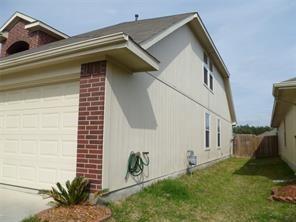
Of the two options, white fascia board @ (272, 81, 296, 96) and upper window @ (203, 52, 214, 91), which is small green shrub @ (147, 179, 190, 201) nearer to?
white fascia board @ (272, 81, 296, 96)

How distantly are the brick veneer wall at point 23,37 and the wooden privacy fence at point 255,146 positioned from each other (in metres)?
16.8

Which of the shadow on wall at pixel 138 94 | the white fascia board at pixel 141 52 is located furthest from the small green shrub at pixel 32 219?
the white fascia board at pixel 141 52

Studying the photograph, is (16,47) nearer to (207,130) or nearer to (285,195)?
(207,130)

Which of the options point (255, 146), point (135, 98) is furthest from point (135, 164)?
point (255, 146)

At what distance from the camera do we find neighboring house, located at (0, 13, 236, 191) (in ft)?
17.3

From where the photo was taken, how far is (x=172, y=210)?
5.52m

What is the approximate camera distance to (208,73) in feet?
48.1

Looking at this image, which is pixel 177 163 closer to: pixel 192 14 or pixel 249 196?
pixel 249 196

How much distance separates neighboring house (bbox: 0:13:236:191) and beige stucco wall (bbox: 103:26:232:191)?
0.08 ft

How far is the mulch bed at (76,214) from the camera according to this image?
169 inches

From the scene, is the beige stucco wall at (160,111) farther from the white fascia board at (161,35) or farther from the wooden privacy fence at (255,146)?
the wooden privacy fence at (255,146)

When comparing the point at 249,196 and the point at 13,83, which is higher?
the point at 13,83

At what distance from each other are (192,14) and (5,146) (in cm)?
759

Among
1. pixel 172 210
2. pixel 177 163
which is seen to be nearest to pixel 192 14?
pixel 177 163
